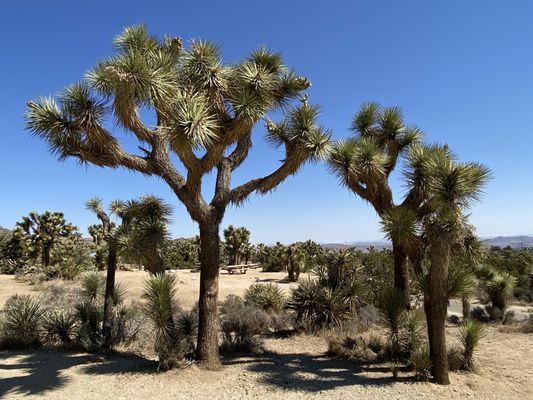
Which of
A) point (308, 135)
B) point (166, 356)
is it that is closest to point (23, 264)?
point (166, 356)

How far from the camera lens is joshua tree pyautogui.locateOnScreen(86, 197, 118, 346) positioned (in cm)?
895

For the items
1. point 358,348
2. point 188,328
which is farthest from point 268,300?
point 188,328

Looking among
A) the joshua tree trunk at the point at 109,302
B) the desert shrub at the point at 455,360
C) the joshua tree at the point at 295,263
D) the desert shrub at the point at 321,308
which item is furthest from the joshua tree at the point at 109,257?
the joshua tree at the point at 295,263

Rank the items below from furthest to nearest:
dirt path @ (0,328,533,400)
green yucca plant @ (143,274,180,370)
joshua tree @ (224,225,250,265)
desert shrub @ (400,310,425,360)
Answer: joshua tree @ (224,225,250,265), desert shrub @ (400,310,425,360), green yucca plant @ (143,274,180,370), dirt path @ (0,328,533,400)

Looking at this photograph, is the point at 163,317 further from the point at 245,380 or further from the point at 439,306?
the point at 439,306

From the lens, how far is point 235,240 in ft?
128

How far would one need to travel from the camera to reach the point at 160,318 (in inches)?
298

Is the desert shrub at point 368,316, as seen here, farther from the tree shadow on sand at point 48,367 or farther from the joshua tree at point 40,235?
the joshua tree at point 40,235

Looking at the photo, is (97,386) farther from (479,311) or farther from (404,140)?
(479,311)

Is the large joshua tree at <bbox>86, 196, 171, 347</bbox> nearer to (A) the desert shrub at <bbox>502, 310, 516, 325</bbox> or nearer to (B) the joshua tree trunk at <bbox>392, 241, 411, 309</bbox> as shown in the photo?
(B) the joshua tree trunk at <bbox>392, 241, 411, 309</bbox>

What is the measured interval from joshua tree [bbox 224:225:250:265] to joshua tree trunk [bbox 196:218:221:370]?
30631 millimetres

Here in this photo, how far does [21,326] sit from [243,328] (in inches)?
217

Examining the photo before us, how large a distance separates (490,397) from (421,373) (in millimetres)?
1125

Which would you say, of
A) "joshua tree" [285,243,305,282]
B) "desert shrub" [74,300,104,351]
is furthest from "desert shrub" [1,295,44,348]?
"joshua tree" [285,243,305,282]
